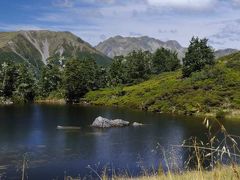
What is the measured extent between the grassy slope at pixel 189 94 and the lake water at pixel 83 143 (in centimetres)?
1412

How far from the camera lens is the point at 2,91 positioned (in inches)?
6870

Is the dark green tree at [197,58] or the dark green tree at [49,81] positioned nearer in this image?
the dark green tree at [197,58]

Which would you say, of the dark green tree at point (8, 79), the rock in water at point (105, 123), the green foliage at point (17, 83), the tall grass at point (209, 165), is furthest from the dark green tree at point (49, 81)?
the tall grass at point (209, 165)

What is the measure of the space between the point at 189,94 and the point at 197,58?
25415 millimetres

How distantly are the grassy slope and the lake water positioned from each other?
14122mm

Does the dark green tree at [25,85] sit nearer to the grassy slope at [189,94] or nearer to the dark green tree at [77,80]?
the dark green tree at [77,80]

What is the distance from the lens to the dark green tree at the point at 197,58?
155125 mm

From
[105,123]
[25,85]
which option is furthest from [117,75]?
[105,123]

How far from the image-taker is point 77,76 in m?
173

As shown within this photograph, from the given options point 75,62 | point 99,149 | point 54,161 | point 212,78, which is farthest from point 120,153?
point 75,62

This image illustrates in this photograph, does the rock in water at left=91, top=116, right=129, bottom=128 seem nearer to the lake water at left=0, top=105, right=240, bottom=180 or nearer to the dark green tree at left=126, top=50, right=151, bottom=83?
the lake water at left=0, top=105, right=240, bottom=180

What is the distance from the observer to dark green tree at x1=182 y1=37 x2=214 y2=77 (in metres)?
155

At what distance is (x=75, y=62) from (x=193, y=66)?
177ft

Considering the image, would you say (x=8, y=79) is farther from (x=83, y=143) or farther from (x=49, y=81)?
(x=83, y=143)
